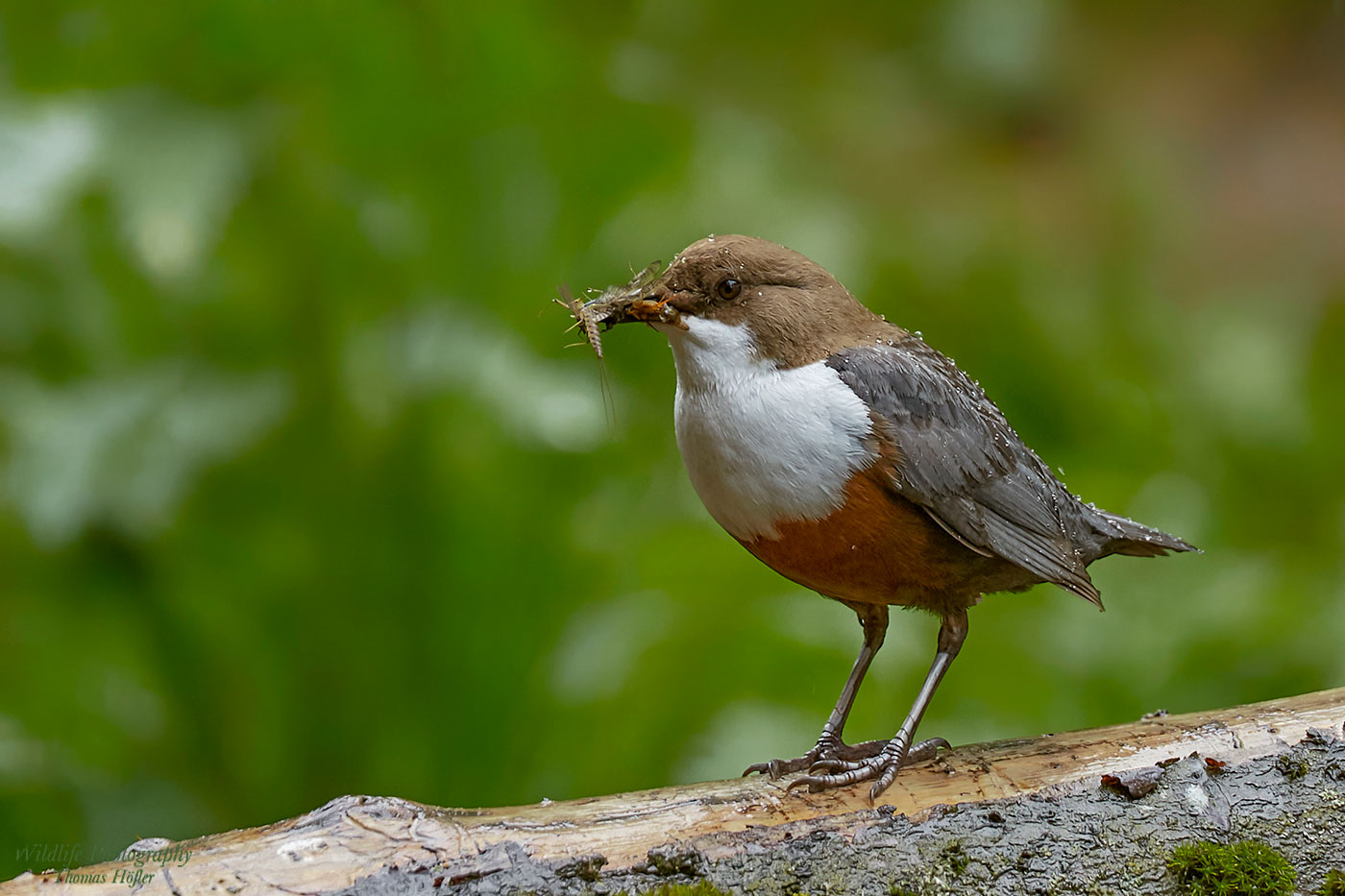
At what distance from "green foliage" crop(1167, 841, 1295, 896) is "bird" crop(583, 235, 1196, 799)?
44cm

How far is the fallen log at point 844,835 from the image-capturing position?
1519 millimetres

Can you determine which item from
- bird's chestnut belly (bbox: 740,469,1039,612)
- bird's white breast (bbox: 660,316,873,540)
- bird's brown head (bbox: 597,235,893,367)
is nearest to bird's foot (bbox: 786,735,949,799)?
bird's chestnut belly (bbox: 740,469,1039,612)

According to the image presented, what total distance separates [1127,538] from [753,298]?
92 centimetres

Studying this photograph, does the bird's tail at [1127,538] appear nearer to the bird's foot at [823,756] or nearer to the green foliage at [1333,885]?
the bird's foot at [823,756]

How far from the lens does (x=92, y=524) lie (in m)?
2.52

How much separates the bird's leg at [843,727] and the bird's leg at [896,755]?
3cm

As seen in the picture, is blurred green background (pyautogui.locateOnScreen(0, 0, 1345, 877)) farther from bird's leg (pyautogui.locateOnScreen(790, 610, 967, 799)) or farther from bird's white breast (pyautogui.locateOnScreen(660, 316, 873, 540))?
bird's white breast (pyautogui.locateOnScreen(660, 316, 873, 540))

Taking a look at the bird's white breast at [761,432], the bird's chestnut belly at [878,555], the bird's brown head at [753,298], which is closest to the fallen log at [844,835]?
the bird's chestnut belly at [878,555]

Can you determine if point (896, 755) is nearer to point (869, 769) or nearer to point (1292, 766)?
point (869, 769)

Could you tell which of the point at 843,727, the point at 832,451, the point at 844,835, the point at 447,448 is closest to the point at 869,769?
the point at 844,835

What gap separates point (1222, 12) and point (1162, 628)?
2.37 m

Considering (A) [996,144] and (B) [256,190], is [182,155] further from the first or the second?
(A) [996,144]

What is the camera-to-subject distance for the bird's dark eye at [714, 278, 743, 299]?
1923mm

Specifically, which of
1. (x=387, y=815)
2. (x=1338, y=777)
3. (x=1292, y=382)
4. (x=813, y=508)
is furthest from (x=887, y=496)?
(x=1292, y=382)
